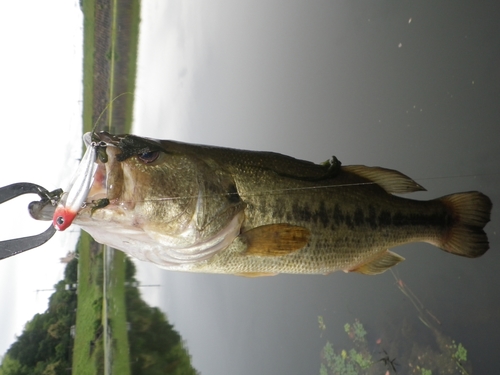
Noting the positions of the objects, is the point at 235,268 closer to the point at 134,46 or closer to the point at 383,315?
the point at 383,315

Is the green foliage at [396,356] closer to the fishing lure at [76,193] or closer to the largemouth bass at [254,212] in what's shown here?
the largemouth bass at [254,212]

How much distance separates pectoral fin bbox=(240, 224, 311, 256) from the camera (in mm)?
1908

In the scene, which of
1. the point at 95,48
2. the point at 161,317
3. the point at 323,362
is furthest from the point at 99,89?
the point at 323,362

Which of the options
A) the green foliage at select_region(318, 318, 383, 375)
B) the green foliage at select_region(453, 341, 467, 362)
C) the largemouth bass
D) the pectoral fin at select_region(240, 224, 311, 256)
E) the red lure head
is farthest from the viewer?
the green foliage at select_region(318, 318, 383, 375)

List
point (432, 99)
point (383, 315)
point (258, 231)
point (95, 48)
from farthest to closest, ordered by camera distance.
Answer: point (95, 48) → point (383, 315) → point (432, 99) → point (258, 231)

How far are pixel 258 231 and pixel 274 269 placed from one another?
0.35 meters

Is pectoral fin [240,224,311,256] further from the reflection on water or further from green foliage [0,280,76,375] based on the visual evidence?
green foliage [0,280,76,375]

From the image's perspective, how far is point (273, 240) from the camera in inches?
75.0

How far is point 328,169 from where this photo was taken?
218cm

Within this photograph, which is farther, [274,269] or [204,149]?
[274,269]

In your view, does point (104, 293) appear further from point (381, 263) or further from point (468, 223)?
point (468, 223)

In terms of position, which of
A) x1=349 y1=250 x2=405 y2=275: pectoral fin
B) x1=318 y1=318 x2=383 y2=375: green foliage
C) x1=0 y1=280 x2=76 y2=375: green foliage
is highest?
x1=349 y1=250 x2=405 y2=275: pectoral fin

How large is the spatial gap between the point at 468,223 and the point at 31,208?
235 centimetres

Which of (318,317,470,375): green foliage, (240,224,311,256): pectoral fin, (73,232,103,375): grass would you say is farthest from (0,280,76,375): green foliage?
(240,224,311,256): pectoral fin
